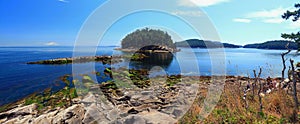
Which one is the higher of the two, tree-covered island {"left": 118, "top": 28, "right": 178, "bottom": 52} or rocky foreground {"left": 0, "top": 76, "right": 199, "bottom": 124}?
tree-covered island {"left": 118, "top": 28, "right": 178, "bottom": 52}

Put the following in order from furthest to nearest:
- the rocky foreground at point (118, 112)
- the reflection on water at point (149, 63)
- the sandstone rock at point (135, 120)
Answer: the reflection on water at point (149, 63) < the rocky foreground at point (118, 112) < the sandstone rock at point (135, 120)

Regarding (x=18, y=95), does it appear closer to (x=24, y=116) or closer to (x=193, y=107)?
(x=24, y=116)

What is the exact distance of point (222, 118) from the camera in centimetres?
437

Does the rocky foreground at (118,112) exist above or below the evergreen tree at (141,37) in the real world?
below

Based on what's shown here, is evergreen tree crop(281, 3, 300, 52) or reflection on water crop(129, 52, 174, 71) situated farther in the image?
reflection on water crop(129, 52, 174, 71)

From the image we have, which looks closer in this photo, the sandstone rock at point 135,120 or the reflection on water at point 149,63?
the sandstone rock at point 135,120

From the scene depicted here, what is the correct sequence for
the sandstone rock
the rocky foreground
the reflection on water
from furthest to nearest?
the reflection on water, the rocky foreground, the sandstone rock

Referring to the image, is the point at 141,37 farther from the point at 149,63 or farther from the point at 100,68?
the point at 149,63

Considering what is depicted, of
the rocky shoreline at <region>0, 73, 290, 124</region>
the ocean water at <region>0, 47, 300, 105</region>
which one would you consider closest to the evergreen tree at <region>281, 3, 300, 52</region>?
the ocean water at <region>0, 47, 300, 105</region>

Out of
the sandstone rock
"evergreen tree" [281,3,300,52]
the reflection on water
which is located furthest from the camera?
the reflection on water

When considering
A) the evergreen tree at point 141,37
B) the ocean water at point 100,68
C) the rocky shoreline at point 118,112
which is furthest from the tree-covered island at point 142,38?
the rocky shoreline at point 118,112

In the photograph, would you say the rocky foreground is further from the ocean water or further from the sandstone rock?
the ocean water

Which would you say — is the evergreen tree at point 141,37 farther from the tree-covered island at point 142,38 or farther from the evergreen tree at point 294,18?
the evergreen tree at point 294,18

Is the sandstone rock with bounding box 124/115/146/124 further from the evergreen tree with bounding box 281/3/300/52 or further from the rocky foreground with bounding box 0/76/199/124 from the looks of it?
the evergreen tree with bounding box 281/3/300/52
